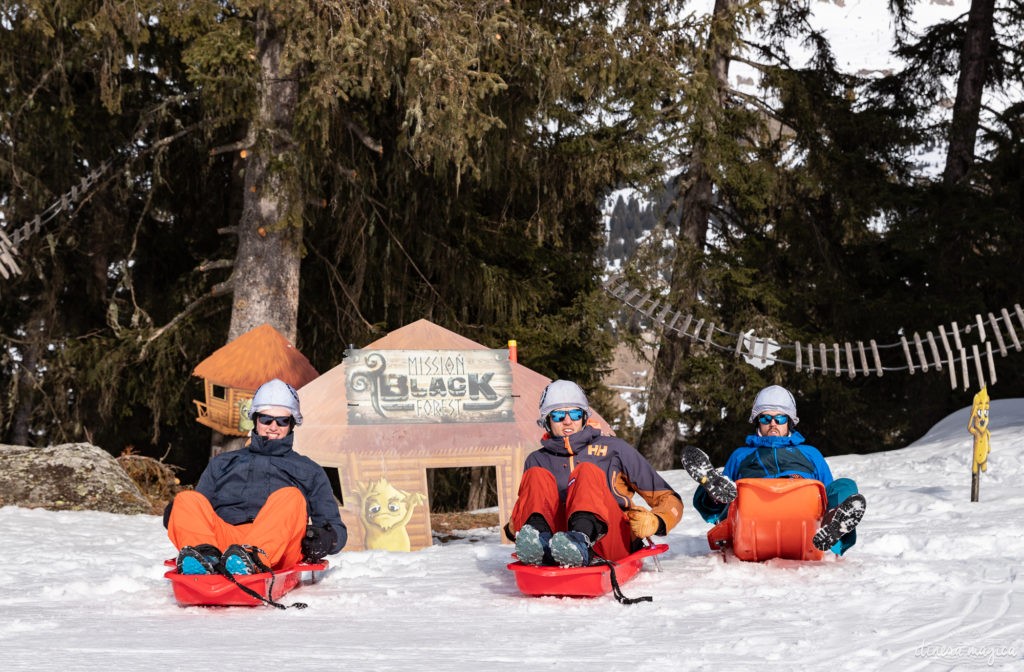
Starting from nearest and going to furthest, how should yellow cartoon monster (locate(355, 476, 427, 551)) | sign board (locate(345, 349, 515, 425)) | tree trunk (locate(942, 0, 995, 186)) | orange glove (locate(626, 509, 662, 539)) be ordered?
1. orange glove (locate(626, 509, 662, 539))
2. yellow cartoon monster (locate(355, 476, 427, 551))
3. sign board (locate(345, 349, 515, 425))
4. tree trunk (locate(942, 0, 995, 186))

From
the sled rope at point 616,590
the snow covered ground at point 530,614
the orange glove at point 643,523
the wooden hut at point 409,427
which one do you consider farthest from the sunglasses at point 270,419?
the wooden hut at point 409,427

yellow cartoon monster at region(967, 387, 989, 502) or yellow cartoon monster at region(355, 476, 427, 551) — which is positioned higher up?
yellow cartoon monster at region(967, 387, 989, 502)

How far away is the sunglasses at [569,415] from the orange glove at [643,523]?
62cm

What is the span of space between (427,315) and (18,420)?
6128 mm

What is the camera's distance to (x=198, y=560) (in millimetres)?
5660

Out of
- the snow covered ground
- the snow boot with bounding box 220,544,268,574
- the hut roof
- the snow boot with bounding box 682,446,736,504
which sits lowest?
the snow covered ground

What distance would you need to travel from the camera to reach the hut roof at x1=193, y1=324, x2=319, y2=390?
11266 mm

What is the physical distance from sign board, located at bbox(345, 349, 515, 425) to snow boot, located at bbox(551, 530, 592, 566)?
3.21m

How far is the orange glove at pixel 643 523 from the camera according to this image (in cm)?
643

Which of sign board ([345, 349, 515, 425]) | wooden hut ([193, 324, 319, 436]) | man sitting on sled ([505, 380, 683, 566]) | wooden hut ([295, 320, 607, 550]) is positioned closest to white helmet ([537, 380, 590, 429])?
man sitting on sled ([505, 380, 683, 566])

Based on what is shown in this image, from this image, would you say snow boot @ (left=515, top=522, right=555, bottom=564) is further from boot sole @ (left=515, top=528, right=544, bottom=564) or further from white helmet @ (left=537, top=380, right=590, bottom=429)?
white helmet @ (left=537, top=380, right=590, bottom=429)

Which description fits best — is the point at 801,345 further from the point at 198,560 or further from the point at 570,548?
the point at 198,560

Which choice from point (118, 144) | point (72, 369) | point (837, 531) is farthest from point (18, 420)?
point (837, 531)

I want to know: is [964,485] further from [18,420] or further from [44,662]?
[18,420]
